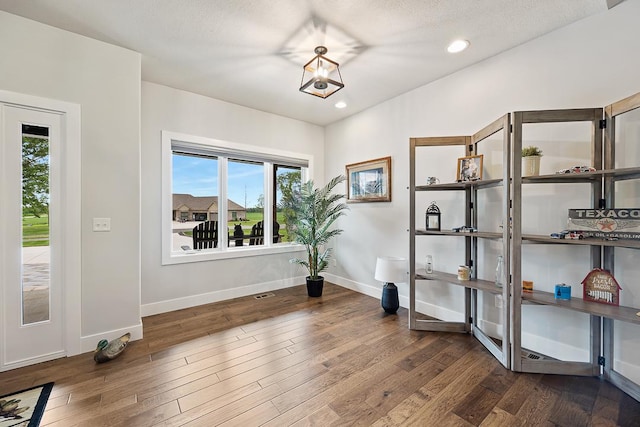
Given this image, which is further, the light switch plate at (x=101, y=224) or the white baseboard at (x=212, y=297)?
the white baseboard at (x=212, y=297)

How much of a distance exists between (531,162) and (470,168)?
0.50 m

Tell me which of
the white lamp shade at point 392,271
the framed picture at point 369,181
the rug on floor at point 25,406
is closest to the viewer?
the rug on floor at point 25,406

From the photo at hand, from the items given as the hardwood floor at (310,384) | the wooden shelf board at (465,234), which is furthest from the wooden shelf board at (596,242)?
the hardwood floor at (310,384)

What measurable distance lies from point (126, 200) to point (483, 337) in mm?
3580

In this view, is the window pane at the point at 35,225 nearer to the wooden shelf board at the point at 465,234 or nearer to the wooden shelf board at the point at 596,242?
the wooden shelf board at the point at 465,234

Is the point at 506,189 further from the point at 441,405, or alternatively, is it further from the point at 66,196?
the point at 66,196

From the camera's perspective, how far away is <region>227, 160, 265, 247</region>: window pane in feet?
13.1

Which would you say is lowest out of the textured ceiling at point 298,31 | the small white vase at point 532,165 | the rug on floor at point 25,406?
the rug on floor at point 25,406

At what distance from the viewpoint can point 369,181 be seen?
394 centimetres

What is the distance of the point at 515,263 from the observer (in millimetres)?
2053

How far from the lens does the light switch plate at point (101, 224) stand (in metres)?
2.41

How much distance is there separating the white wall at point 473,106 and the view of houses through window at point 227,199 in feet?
3.20

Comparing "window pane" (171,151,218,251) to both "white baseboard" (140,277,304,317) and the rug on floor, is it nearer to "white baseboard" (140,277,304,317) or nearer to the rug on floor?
"white baseboard" (140,277,304,317)

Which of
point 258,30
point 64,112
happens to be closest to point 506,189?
point 258,30
